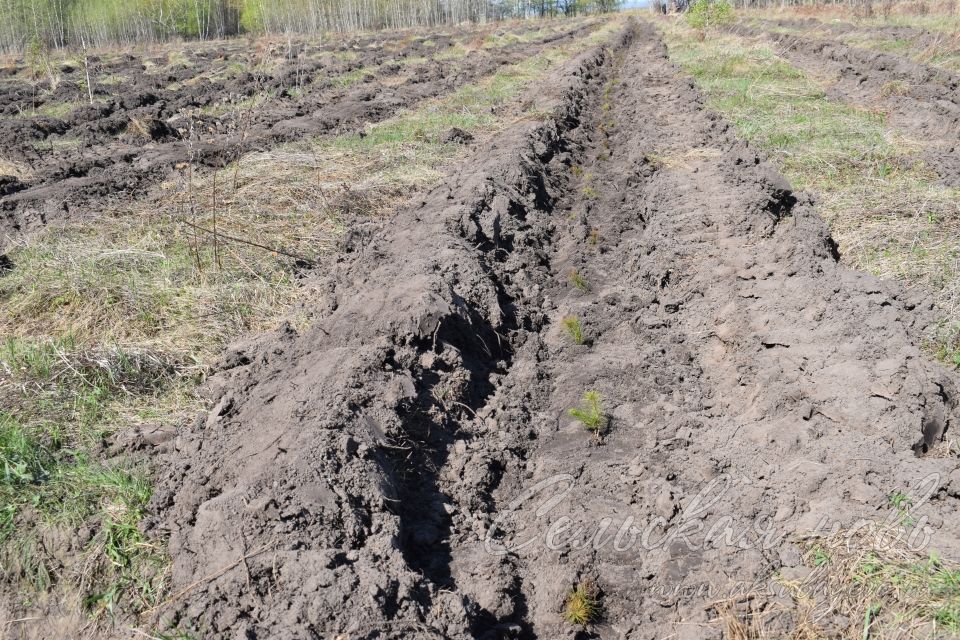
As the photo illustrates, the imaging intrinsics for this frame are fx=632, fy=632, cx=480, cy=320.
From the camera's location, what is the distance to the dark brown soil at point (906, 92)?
27.6 feet

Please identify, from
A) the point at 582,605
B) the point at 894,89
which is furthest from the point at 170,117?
the point at 894,89

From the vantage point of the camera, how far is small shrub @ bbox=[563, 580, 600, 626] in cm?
286

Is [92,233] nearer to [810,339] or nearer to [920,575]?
[810,339]

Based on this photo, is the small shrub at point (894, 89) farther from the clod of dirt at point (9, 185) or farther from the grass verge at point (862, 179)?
the clod of dirt at point (9, 185)

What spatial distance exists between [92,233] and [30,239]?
58cm

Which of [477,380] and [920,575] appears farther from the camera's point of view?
[477,380]

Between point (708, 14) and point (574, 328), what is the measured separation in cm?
2775

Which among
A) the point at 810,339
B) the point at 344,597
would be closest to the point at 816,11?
the point at 810,339

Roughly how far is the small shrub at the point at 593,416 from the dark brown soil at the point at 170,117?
13.7ft

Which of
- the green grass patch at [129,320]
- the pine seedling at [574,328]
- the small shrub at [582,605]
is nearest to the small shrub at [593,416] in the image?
the pine seedling at [574,328]

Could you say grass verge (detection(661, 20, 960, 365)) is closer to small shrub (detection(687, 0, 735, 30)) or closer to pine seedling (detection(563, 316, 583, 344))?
pine seedling (detection(563, 316, 583, 344))

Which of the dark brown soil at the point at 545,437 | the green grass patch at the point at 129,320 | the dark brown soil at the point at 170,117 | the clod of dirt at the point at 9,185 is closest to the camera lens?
the dark brown soil at the point at 545,437

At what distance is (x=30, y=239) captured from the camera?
22.3 feet

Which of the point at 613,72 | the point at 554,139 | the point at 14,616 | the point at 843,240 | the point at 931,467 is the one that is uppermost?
the point at 613,72
